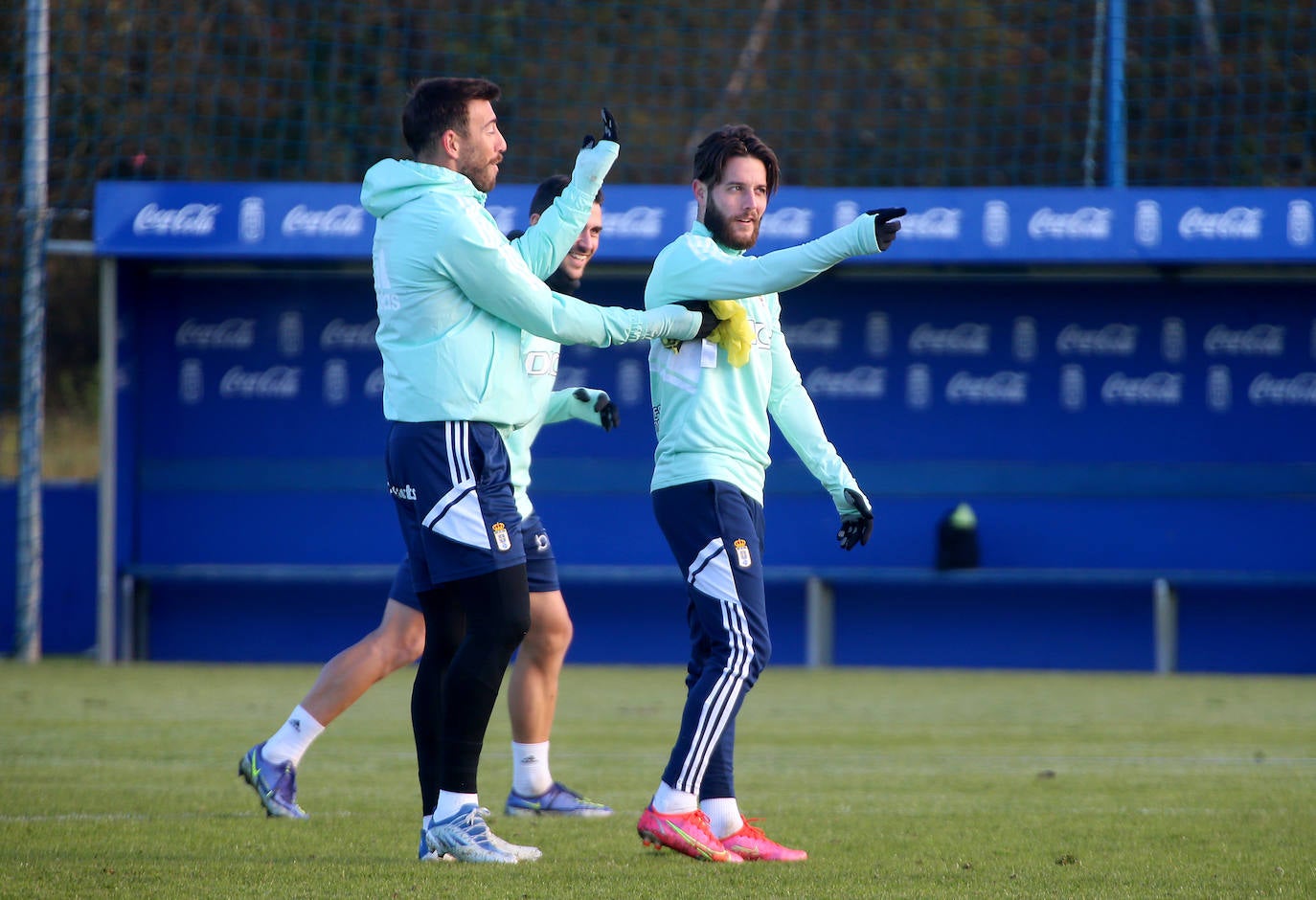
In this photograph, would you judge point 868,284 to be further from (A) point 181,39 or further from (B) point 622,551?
(A) point 181,39

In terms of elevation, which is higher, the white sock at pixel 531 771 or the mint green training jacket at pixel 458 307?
the mint green training jacket at pixel 458 307

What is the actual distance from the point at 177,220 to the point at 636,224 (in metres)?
2.88

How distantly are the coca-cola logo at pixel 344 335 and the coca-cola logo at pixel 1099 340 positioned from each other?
4.72 metres

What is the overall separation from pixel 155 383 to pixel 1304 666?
26.1 feet

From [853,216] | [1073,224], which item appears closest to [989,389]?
[1073,224]

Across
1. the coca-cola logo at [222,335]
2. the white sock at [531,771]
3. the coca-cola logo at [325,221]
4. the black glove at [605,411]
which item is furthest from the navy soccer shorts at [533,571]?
the coca-cola logo at [222,335]

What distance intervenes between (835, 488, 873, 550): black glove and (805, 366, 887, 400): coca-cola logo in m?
7.13

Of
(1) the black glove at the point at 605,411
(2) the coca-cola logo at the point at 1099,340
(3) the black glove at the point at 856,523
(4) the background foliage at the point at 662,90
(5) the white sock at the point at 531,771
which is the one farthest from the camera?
(4) the background foliage at the point at 662,90

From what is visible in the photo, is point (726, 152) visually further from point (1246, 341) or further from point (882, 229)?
point (1246, 341)

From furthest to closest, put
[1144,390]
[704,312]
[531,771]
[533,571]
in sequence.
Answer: [1144,390]
[533,571]
[531,771]
[704,312]

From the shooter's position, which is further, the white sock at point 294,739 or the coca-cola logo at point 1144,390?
the coca-cola logo at point 1144,390

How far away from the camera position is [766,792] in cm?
615

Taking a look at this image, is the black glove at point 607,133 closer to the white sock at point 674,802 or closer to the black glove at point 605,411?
the black glove at point 605,411

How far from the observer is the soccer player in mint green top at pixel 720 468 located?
4.57 m
